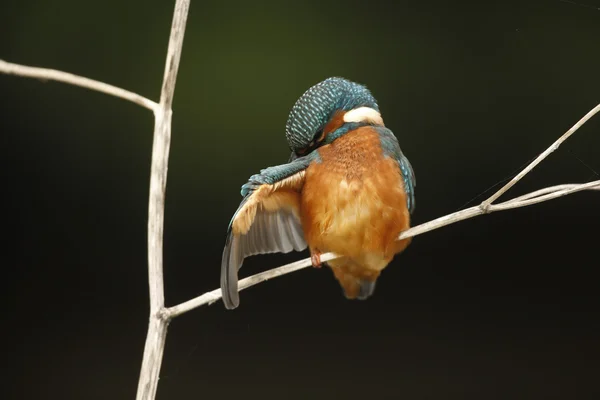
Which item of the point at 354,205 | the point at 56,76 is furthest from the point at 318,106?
the point at 56,76

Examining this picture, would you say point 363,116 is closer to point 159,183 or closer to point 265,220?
point 265,220

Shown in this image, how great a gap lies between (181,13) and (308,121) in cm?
24

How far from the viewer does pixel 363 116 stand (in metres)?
0.98

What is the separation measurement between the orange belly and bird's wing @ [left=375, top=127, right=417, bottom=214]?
0.06 ft

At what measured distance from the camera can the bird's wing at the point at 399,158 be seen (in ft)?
3.16

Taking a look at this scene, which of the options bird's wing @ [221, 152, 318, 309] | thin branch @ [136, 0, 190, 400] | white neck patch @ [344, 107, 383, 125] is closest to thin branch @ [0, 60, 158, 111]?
thin branch @ [136, 0, 190, 400]

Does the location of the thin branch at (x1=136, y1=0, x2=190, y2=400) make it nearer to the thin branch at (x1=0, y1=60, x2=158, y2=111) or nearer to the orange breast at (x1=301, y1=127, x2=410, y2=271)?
the thin branch at (x1=0, y1=60, x2=158, y2=111)

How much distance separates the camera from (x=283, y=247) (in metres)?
1.01

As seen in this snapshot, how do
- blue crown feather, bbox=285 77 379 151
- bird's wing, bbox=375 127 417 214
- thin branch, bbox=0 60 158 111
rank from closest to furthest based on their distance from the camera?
thin branch, bbox=0 60 158 111, blue crown feather, bbox=285 77 379 151, bird's wing, bbox=375 127 417 214

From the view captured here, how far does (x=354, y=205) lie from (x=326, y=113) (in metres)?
0.13

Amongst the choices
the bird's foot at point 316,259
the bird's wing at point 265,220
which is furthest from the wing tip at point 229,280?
the bird's foot at point 316,259

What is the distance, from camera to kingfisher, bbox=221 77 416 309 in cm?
88

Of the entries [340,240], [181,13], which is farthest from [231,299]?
[181,13]

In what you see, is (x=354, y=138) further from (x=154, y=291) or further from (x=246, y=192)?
(x=154, y=291)
